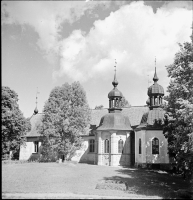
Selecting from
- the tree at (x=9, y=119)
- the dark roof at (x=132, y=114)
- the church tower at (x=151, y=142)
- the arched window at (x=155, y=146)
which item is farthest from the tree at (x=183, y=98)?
the dark roof at (x=132, y=114)

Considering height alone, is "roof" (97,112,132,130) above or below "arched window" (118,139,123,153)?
above

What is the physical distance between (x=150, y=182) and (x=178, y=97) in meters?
7.75

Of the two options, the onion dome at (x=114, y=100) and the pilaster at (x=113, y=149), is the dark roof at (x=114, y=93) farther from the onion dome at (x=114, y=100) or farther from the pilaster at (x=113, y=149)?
the pilaster at (x=113, y=149)

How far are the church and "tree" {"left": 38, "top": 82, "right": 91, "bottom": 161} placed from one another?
336cm

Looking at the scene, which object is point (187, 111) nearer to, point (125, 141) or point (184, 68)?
point (184, 68)

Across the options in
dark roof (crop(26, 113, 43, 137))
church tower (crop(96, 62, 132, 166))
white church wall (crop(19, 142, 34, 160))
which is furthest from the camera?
dark roof (crop(26, 113, 43, 137))

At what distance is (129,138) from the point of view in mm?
35406

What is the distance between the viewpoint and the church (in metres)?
32.6

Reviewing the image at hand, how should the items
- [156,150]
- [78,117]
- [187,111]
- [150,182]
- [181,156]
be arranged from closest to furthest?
[187,111], [181,156], [150,182], [78,117], [156,150]

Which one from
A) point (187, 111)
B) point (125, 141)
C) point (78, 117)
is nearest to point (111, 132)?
point (125, 141)

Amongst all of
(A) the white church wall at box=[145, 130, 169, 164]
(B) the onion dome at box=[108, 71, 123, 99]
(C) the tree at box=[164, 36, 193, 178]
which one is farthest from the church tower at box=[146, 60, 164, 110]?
(C) the tree at box=[164, 36, 193, 178]

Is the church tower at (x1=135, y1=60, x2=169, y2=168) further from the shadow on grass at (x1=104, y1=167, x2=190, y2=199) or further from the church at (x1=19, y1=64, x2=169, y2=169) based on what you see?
the shadow on grass at (x1=104, y1=167, x2=190, y2=199)

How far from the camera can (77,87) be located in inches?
1260

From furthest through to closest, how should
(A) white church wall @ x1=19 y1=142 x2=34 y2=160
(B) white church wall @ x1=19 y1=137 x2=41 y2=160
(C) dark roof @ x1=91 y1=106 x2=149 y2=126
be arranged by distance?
(A) white church wall @ x1=19 y1=142 x2=34 y2=160, (B) white church wall @ x1=19 y1=137 x2=41 y2=160, (C) dark roof @ x1=91 y1=106 x2=149 y2=126
